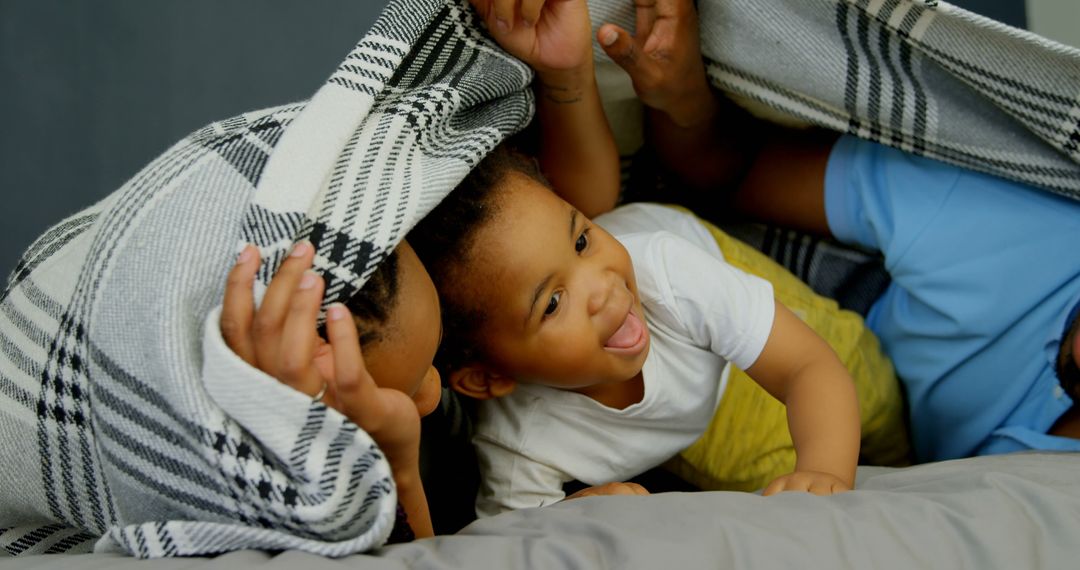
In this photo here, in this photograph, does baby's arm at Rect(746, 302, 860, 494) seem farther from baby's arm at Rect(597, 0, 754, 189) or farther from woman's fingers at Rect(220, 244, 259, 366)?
woman's fingers at Rect(220, 244, 259, 366)

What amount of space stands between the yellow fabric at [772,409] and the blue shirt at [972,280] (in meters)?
0.04

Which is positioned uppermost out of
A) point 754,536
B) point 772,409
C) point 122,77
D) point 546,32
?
point 546,32

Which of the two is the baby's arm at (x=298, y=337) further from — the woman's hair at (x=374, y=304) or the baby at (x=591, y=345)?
the baby at (x=591, y=345)

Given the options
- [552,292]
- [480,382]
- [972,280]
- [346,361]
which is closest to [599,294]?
[552,292]

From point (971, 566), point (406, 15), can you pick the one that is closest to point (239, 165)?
point (406, 15)

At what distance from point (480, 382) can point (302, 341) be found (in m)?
0.30

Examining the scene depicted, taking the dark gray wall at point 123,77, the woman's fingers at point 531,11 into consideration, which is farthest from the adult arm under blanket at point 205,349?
the dark gray wall at point 123,77

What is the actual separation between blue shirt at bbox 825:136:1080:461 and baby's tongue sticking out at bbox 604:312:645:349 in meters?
0.31

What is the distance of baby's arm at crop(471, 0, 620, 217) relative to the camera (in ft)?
2.55

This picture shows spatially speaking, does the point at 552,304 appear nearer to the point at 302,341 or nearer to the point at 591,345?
the point at 591,345

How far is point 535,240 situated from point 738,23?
28 cm

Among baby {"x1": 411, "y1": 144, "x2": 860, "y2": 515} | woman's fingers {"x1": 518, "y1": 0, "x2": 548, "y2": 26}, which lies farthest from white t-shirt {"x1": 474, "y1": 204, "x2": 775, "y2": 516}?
woman's fingers {"x1": 518, "y1": 0, "x2": 548, "y2": 26}

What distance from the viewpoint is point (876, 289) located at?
101cm

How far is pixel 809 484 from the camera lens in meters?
0.69
